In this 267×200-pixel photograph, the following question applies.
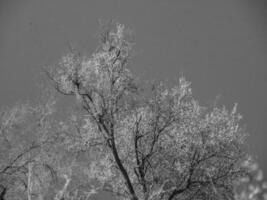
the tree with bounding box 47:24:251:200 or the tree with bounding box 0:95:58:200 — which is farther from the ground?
the tree with bounding box 0:95:58:200

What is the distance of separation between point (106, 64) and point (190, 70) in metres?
97.2

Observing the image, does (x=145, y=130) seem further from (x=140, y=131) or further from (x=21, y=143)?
(x=21, y=143)

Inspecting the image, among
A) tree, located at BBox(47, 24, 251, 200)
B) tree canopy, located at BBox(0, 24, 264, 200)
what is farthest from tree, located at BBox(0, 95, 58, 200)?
tree, located at BBox(47, 24, 251, 200)

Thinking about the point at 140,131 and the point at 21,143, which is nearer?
the point at 140,131

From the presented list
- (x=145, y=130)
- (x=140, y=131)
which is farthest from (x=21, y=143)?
(x=145, y=130)

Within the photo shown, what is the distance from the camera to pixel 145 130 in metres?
20.0

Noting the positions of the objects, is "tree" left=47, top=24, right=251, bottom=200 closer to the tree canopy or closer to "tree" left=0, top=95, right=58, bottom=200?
the tree canopy

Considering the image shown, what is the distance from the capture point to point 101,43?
20.1 metres


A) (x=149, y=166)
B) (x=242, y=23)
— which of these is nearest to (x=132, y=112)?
(x=149, y=166)

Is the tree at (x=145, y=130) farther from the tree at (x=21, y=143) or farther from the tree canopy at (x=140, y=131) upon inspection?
the tree at (x=21, y=143)

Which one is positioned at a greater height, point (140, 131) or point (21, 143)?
point (21, 143)

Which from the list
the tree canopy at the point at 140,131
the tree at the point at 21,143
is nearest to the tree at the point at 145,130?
the tree canopy at the point at 140,131

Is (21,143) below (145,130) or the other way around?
the other way around

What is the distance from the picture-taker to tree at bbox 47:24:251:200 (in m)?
18.9
